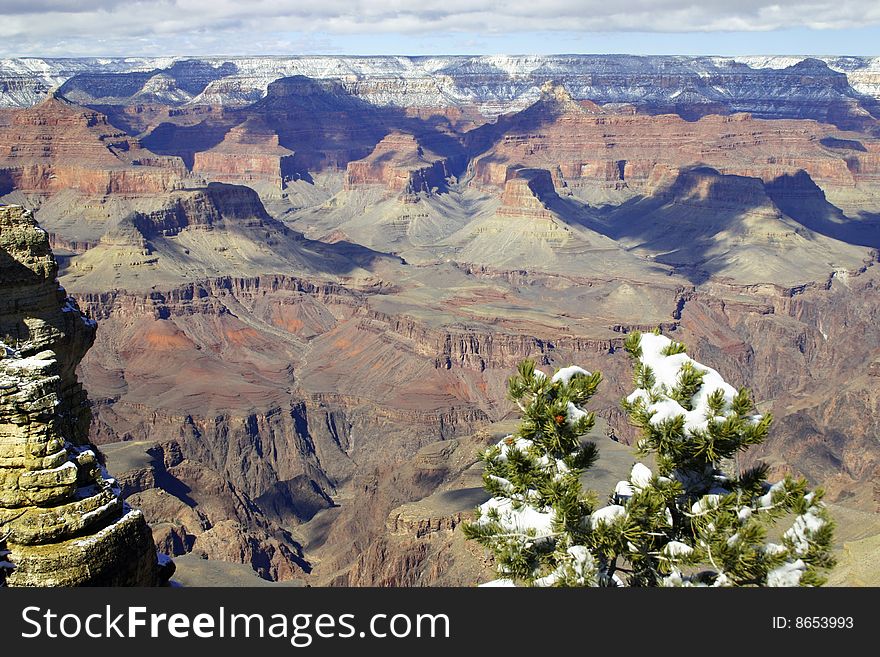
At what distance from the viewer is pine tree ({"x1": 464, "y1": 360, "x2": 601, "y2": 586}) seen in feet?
72.5

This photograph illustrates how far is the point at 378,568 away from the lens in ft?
230

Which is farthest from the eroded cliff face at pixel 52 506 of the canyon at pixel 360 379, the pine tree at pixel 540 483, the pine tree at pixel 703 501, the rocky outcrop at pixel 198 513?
the rocky outcrop at pixel 198 513

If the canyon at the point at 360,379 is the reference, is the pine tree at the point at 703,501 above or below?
above

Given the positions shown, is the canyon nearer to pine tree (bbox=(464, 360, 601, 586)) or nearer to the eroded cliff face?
pine tree (bbox=(464, 360, 601, 586))

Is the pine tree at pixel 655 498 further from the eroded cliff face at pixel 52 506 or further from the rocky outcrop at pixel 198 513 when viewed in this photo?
the rocky outcrop at pixel 198 513

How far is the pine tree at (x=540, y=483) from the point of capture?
22.1 m

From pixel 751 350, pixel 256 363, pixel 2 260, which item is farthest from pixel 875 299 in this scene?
pixel 2 260

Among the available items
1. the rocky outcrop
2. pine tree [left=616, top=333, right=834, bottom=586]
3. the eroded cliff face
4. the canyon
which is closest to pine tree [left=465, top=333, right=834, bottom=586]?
pine tree [left=616, top=333, right=834, bottom=586]

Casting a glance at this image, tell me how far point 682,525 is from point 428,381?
109531 millimetres

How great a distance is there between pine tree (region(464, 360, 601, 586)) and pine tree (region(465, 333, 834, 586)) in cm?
3

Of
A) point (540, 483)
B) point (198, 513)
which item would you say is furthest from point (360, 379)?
point (540, 483)

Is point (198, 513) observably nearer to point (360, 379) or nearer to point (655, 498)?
point (360, 379)

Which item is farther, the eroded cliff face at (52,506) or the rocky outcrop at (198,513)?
the rocky outcrop at (198,513)

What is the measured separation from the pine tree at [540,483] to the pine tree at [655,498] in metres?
0.03
